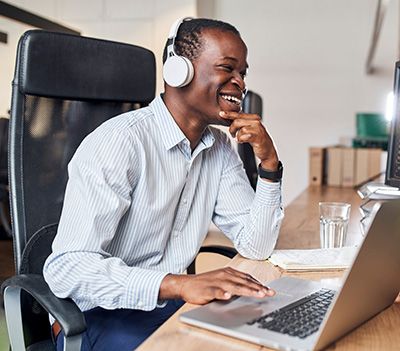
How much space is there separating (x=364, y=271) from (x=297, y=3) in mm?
4175

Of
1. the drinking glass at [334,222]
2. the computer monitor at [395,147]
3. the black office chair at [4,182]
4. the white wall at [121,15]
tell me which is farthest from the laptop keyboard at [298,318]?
the white wall at [121,15]

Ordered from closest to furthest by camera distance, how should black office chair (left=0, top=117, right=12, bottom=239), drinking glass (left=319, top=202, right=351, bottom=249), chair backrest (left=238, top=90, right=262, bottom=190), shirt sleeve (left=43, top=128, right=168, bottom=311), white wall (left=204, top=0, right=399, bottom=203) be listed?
shirt sleeve (left=43, top=128, right=168, bottom=311), drinking glass (left=319, top=202, right=351, bottom=249), chair backrest (left=238, top=90, right=262, bottom=190), black office chair (left=0, top=117, right=12, bottom=239), white wall (left=204, top=0, right=399, bottom=203)

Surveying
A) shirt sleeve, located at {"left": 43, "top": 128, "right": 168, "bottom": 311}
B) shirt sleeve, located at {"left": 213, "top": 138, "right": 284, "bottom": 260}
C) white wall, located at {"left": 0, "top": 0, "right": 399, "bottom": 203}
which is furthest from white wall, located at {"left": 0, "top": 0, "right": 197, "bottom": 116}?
shirt sleeve, located at {"left": 43, "top": 128, "right": 168, "bottom": 311}

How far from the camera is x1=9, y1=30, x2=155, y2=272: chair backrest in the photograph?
130 cm

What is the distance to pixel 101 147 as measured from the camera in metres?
1.11

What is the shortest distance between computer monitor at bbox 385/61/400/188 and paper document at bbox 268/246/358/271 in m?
0.25

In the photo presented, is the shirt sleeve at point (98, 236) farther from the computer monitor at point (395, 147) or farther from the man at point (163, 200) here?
the computer monitor at point (395, 147)

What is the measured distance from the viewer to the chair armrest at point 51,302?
95 centimetres

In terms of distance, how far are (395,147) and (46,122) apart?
2.81ft

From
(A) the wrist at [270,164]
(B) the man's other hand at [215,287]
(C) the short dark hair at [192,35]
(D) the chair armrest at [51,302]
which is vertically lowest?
(D) the chair armrest at [51,302]

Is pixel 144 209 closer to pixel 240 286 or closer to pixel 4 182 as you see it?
pixel 240 286

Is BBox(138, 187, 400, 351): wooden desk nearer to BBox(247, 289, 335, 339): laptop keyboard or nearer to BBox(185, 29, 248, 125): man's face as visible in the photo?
BBox(247, 289, 335, 339): laptop keyboard

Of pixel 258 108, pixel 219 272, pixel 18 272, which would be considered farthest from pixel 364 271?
pixel 258 108

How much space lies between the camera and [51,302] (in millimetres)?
1007
